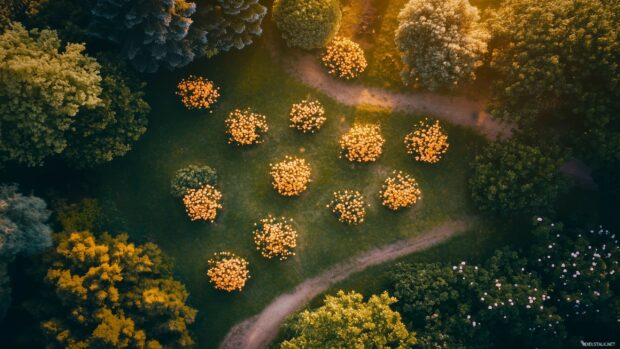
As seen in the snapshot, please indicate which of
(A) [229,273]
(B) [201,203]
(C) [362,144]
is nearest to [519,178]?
(C) [362,144]

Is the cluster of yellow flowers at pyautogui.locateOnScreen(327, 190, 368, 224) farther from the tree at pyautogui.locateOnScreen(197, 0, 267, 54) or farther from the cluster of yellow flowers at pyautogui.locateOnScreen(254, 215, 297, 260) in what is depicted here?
the tree at pyautogui.locateOnScreen(197, 0, 267, 54)

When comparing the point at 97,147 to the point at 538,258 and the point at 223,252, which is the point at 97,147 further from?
the point at 538,258

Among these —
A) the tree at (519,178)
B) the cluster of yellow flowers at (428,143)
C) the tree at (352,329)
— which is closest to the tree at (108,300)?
the tree at (352,329)

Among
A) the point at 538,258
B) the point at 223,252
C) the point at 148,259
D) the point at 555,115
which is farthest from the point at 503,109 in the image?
the point at 148,259

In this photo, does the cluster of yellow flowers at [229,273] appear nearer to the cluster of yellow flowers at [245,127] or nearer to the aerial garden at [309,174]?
the aerial garden at [309,174]

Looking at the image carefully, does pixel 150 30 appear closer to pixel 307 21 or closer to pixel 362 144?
pixel 307 21

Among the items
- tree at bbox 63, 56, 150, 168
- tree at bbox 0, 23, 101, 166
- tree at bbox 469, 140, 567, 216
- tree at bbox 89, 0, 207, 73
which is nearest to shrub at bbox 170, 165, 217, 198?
tree at bbox 63, 56, 150, 168
